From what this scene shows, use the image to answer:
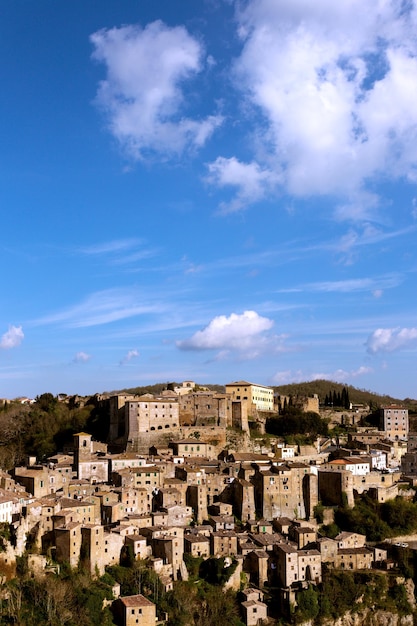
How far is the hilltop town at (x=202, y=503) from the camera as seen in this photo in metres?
→ 35.8

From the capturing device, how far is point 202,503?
43438 mm

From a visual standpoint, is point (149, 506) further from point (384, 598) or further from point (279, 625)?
point (384, 598)

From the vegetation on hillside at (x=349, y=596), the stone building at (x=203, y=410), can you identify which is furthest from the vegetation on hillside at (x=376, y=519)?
the stone building at (x=203, y=410)

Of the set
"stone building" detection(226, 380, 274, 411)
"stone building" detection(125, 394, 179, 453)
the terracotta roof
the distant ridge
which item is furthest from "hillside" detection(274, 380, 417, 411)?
the terracotta roof

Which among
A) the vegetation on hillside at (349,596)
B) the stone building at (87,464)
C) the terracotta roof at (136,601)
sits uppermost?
the stone building at (87,464)

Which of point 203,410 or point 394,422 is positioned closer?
point 203,410

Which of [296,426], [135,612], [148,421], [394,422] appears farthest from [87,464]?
[394,422]

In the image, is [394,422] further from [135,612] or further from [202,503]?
[135,612]

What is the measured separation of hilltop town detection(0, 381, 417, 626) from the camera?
35812 millimetres

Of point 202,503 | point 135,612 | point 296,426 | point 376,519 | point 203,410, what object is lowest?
point 135,612

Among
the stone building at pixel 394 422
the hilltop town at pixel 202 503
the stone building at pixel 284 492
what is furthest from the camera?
the stone building at pixel 394 422

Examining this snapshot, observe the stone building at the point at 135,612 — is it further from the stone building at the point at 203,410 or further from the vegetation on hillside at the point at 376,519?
the stone building at the point at 203,410

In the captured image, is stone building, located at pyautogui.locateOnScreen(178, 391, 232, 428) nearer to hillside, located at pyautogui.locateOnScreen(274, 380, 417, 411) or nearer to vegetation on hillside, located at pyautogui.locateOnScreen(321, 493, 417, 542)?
vegetation on hillside, located at pyautogui.locateOnScreen(321, 493, 417, 542)

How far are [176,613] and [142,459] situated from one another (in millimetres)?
12678
